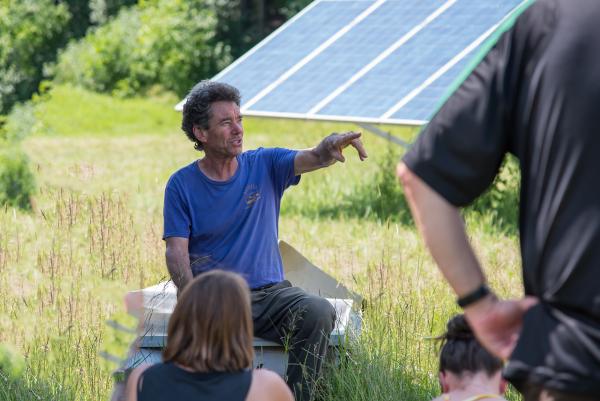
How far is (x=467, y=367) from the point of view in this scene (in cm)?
309

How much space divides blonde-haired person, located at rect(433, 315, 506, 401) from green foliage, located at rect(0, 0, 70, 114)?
2447cm

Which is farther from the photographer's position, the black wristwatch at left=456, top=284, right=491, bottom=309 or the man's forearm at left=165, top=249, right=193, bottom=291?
the man's forearm at left=165, top=249, right=193, bottom=291

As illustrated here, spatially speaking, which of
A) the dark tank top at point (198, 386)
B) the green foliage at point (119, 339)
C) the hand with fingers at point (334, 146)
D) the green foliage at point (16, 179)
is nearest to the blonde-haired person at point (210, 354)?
the dark tank top at point (198, 386)

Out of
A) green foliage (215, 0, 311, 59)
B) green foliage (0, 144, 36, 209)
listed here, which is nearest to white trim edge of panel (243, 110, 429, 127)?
green foliage (0, 144, 36, 209)

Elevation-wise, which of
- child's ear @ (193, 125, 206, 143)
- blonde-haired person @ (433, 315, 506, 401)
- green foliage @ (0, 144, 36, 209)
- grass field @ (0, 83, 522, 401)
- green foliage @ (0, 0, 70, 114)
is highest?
blonde-haired person @ (433, 315, 506, 401)

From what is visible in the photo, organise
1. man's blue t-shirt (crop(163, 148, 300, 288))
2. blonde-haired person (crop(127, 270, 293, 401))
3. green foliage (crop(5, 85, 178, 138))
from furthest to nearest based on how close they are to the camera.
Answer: green foliage (crop(5, 85, 178, 138)) → man's blue t-shirt (crop(163, 148, 300, 288)) → blonde-haired person (crop(127, 270, 293, 401))

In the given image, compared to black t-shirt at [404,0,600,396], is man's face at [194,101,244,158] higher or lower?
lower

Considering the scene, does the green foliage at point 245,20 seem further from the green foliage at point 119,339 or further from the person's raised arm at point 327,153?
the green foliage at point 119,339

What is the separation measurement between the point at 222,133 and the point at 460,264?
10.6 feet

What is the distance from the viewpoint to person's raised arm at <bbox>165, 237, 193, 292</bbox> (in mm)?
4938

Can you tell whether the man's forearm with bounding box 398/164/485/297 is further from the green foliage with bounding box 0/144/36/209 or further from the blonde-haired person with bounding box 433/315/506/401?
the green foliage with bounding box 0/144/36/209

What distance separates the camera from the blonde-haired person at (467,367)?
120 inches

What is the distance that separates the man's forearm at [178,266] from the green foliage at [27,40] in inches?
880

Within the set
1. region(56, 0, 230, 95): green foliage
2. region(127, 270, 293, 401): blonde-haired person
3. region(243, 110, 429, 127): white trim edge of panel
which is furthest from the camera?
region(56, 0, 230, 95): green foliage
